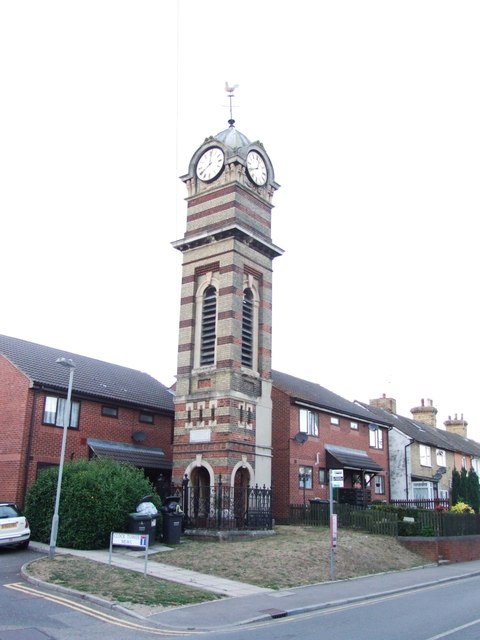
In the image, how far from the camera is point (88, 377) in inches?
1193

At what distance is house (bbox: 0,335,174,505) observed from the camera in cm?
2530

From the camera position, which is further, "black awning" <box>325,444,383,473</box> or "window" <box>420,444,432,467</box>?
"window" <box>420,444,432,467</box>

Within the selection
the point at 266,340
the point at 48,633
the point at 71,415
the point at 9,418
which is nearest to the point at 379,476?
the point at 266,340

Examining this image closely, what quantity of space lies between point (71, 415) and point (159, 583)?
1285 centimetres

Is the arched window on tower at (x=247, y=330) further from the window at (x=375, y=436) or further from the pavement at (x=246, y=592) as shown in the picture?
the window at (x=375, y=436)

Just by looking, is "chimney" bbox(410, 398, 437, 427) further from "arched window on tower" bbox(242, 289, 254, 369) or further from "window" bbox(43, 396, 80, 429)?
"window" bbox(43, 396, 80, 429)

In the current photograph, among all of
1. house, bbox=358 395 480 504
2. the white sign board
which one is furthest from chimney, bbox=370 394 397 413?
the white sign board

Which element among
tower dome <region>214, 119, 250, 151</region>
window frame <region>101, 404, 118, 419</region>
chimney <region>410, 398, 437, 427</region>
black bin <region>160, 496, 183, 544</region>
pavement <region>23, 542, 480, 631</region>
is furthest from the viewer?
chimney <region>410, 398, 437, 427</region>

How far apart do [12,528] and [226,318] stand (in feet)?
38.5

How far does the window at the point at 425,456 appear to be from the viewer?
4359 cm

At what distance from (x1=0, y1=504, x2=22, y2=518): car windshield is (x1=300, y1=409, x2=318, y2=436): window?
621 inches

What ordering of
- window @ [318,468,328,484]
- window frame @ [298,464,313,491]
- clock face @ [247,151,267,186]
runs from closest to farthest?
clock face @ [247,151,267,186] < window frame @ [298,464,313,491] < window @ [318,468,328,484]

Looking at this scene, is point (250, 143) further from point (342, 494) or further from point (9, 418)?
point (342, 494)

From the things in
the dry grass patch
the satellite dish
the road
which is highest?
the satellite dish
